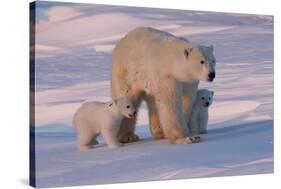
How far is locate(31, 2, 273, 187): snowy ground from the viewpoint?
6375 mm

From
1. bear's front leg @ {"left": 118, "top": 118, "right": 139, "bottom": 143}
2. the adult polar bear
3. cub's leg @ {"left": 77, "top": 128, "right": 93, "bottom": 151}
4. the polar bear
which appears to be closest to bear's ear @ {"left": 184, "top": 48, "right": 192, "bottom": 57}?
the adult polar bear

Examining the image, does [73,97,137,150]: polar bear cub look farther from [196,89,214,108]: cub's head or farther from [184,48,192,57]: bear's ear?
[196,89,214,108]: cub's head

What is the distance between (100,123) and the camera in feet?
22.0

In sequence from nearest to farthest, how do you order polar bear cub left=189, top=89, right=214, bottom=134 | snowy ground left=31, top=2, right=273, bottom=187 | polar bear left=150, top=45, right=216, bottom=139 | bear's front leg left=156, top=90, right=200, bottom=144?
snowy ground left=31, top=2, right=273, bottom=187 < bear's front leg left=156, top=90, right=200, bottom=144 < polar bear left=150, top=45, right=216, bottom=139 < polar bear cub left=189, top=89, right=214, bottom=134

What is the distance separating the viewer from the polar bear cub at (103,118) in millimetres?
6691

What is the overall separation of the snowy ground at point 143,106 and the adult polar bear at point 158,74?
0.12 meters

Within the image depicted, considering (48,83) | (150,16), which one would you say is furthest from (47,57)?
(150,16)

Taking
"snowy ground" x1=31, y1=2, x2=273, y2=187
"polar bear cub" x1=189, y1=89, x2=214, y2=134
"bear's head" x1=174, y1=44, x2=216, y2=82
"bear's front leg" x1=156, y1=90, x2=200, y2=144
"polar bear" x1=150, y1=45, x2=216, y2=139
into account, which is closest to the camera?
"snowy ground" x1=31, y1=2, x2=273, y2=187

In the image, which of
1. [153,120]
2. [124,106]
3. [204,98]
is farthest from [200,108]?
[124,106]

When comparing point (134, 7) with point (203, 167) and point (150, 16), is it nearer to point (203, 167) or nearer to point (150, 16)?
point (150, 16)

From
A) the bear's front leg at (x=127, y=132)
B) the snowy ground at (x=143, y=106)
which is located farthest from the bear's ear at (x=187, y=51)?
the bear's front leg at (x=127, y=132)

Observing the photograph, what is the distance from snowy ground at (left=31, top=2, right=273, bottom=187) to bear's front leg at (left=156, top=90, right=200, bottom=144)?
111 millimetres

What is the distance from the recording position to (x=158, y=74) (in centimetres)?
696

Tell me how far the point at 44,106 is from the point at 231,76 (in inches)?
86.1
